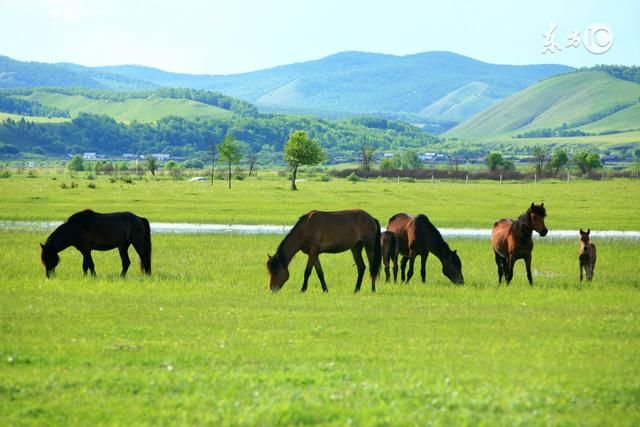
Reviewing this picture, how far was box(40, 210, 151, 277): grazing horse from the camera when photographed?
2305 centimetres

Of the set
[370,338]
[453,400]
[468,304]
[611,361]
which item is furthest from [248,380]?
[468,304]

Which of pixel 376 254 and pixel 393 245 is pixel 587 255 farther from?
pixel 376 254

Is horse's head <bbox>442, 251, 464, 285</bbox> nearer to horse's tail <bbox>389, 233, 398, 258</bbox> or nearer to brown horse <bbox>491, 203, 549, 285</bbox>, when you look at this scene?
brown horse <bbox>491, 203, 549, 285</bbox>

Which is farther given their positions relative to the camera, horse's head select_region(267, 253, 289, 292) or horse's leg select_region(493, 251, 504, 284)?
horse's leg select_region(493, 251, 504, 284)

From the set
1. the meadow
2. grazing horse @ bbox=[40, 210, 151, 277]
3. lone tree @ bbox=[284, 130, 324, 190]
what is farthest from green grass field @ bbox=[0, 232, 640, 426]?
lone tree @ bbox=[284, 130, 324, 190]

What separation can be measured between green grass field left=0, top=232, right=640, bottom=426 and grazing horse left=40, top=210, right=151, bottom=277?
66 centimetres

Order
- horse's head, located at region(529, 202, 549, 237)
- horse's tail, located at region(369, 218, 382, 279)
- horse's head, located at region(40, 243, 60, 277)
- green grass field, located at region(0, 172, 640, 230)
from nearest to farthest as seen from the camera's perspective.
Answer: horse's tail, located at region(369, 218, 382, 279) < horse's head, located at region(529, 202, 549, 237) < horse's head, located at region(40, 243, 60, 277) < green grass field, located at region(0, 172, 640, 230)

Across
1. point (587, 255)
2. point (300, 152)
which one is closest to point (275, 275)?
point (587, 255)

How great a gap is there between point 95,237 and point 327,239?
5.71m

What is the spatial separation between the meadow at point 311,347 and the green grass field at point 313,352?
3cm

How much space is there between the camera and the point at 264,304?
18625mm

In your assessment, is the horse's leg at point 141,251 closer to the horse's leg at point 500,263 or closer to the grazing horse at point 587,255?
the horse's leg at point 500,263

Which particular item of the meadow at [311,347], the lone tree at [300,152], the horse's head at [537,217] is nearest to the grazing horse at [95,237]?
the meadow at [311,347]

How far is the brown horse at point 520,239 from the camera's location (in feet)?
74.6
